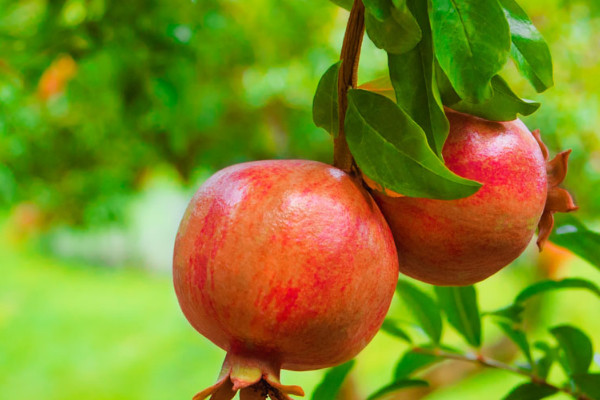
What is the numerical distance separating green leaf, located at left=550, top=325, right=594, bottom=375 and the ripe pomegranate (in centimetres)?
30

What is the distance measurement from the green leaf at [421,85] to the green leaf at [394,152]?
0.02m

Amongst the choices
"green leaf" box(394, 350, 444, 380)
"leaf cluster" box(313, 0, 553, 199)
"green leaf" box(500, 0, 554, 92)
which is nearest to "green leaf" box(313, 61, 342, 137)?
"leaf cluster" box(313, 0, 553, 199)

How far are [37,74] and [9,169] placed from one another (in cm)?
60

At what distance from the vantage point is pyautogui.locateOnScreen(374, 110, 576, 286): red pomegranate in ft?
1.25

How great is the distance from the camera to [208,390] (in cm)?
35

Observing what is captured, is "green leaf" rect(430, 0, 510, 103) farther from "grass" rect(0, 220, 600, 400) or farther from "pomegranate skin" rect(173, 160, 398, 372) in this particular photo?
"grass" rect(0, 220, 600, 400)

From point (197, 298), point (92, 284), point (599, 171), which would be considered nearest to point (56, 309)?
point (92, 284)

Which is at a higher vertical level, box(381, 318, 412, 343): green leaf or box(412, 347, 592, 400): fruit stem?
box(381, 318, 412, 343): green leaf

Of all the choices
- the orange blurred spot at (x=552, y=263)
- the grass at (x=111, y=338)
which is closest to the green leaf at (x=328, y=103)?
the orange blurred spot at (x=552, y=263)

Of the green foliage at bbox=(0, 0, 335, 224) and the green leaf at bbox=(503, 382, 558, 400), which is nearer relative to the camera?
the green leaf at bbox=(503, 382, 558, 400)

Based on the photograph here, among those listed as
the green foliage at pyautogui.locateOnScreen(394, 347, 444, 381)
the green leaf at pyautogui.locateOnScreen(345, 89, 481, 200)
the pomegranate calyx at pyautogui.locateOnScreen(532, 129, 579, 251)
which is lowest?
the green foliage at pyautogui.locateOnScreen(394, 347, 444, 381)

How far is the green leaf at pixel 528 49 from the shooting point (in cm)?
38

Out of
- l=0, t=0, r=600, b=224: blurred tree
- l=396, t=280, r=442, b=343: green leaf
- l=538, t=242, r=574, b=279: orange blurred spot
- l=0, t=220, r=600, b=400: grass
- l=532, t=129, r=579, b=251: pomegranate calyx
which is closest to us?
l=532, t=129, r=579, b=251: pomegranate calyx

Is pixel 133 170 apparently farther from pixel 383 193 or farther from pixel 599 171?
pixel 383 193
